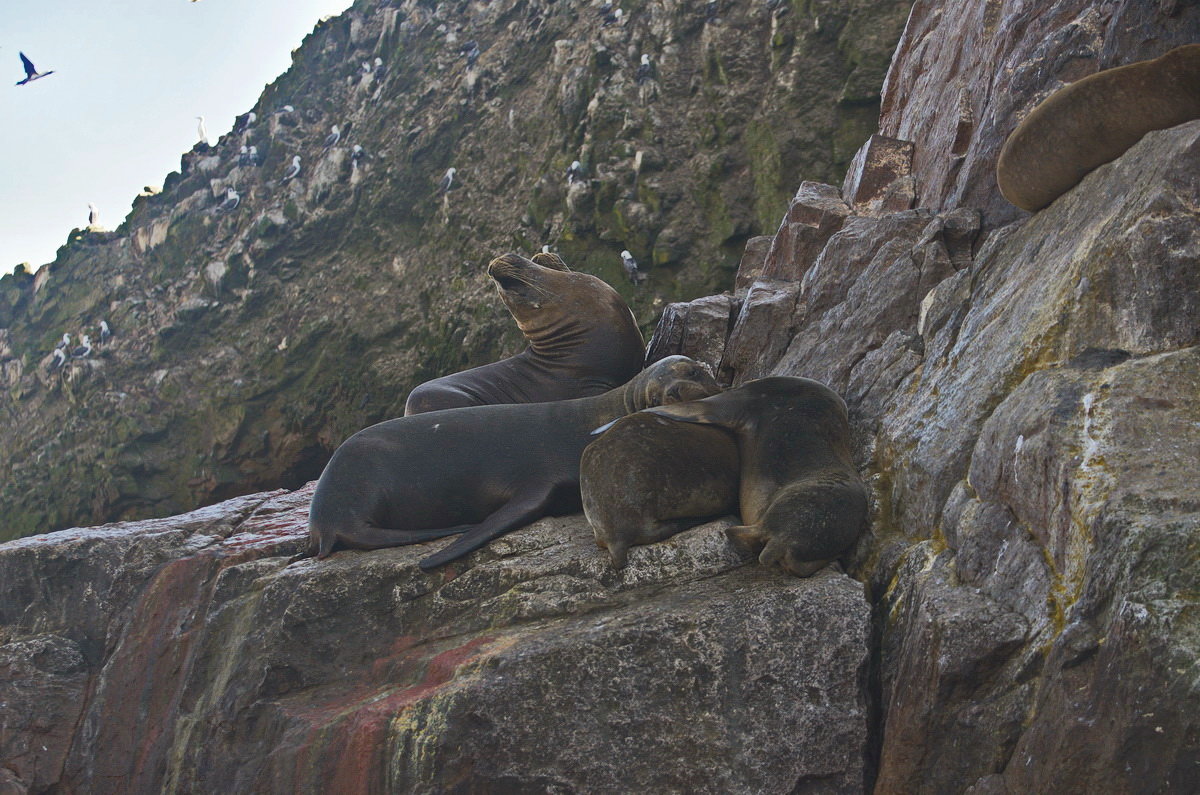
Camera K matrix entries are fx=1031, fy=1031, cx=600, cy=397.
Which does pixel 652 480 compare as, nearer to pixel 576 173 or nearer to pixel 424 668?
pixel 424 668

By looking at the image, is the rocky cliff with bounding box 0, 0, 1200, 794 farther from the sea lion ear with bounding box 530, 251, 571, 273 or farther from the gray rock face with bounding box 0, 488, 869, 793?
the sea lion ear with bounding box 530, 251, 571, 273

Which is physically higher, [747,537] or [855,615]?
[747,537]

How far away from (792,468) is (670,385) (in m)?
0.91

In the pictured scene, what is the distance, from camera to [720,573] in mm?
3742

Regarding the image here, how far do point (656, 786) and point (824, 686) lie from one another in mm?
602

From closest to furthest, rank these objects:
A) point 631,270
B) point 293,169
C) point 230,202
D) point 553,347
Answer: point 553,347, point 631,270, point 293,169, point 230,202

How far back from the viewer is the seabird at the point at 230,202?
27.5 m

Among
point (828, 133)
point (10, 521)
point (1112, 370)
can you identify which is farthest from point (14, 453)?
point (1112, 370)

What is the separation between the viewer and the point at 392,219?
78.2 ft

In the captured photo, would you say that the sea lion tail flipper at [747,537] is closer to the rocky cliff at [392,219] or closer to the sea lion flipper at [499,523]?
the sea lion flipper at [499,523]

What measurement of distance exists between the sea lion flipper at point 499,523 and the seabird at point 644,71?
51.4 ft

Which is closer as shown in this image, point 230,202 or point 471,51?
point 471,51

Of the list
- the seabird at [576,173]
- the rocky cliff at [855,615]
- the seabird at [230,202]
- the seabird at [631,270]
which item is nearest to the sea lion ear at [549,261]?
the rocky cliff at [855,615]

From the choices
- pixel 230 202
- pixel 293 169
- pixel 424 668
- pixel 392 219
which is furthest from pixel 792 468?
pixel 230 202
